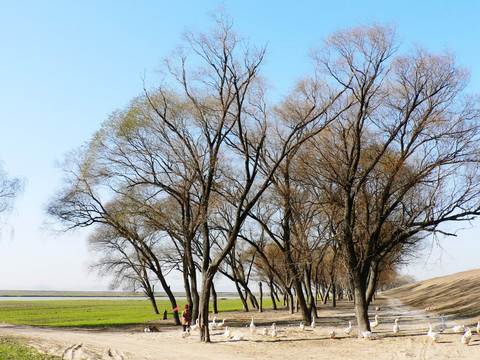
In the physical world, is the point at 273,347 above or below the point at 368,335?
below

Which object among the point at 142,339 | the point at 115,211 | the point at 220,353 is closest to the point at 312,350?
the point at 220,353

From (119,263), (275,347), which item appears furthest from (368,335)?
(119,263)

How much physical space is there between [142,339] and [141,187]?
31.2ft

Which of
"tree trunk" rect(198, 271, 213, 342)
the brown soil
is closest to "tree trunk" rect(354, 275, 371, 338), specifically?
the brown soil

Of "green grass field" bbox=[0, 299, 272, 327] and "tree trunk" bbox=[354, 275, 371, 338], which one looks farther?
"green grass field" bbox=[0, 299, 272, 327]

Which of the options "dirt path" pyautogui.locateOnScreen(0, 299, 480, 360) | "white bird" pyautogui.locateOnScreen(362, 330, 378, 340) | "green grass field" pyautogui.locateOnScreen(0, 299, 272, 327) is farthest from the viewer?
"green grass field" pyautogui.locateOnScreen(0, 299, 272, 327)

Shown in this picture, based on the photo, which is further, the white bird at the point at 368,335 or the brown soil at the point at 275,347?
the white bird at the point at 368,335

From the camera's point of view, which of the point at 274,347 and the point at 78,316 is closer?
the point at 274,347

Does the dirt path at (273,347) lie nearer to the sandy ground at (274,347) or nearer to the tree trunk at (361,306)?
the sandy ground at (274,347)

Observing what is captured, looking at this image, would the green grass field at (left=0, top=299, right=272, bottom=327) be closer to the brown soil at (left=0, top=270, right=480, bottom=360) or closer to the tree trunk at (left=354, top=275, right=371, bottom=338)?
the brown soil at (left=0, top=270, right=480, bottom=360)

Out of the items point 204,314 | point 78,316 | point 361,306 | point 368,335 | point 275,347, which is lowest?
point 275,347

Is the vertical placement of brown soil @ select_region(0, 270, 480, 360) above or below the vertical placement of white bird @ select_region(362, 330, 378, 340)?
below

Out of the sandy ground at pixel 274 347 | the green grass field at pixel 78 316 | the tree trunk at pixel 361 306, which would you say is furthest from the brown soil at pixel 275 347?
the green grass field at pixel 78 316

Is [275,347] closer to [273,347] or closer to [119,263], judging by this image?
[273,347]
